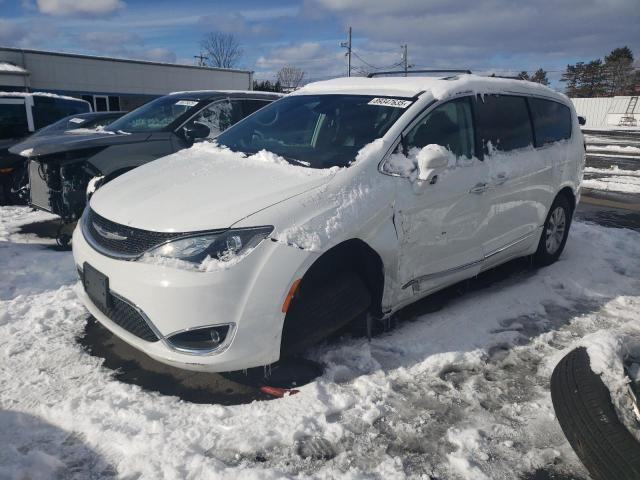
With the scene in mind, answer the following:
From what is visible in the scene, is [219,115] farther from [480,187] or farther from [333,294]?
[333,294]

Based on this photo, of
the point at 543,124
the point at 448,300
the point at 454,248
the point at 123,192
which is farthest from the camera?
the point at 543,124

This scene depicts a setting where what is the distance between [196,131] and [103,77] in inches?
1027

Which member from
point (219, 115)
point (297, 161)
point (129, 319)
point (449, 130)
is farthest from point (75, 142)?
point (449, 130)

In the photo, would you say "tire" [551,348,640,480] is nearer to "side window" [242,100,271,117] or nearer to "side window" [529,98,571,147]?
"side window" [529,98,571,147]

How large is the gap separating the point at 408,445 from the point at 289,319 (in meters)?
0.91

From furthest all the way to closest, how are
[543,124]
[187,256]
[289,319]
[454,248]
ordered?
[543,124]
[454,248]
[289,319]
[187,256]

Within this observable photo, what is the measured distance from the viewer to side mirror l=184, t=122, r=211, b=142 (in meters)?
6.29

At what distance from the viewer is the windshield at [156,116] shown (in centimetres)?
641

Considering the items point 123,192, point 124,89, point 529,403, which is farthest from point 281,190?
point 124,89

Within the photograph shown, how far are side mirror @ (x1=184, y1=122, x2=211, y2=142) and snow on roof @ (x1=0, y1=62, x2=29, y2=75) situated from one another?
75.0ft

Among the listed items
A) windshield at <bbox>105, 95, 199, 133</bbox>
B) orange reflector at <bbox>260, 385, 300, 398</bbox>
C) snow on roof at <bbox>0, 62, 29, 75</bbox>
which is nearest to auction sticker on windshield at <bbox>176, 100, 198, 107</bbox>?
windshield at <bbox>105, 95, 199, 133</bbox>

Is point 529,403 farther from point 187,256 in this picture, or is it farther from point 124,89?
point 124,89

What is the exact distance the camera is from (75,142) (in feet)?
18.0

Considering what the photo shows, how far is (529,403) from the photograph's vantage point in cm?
301
